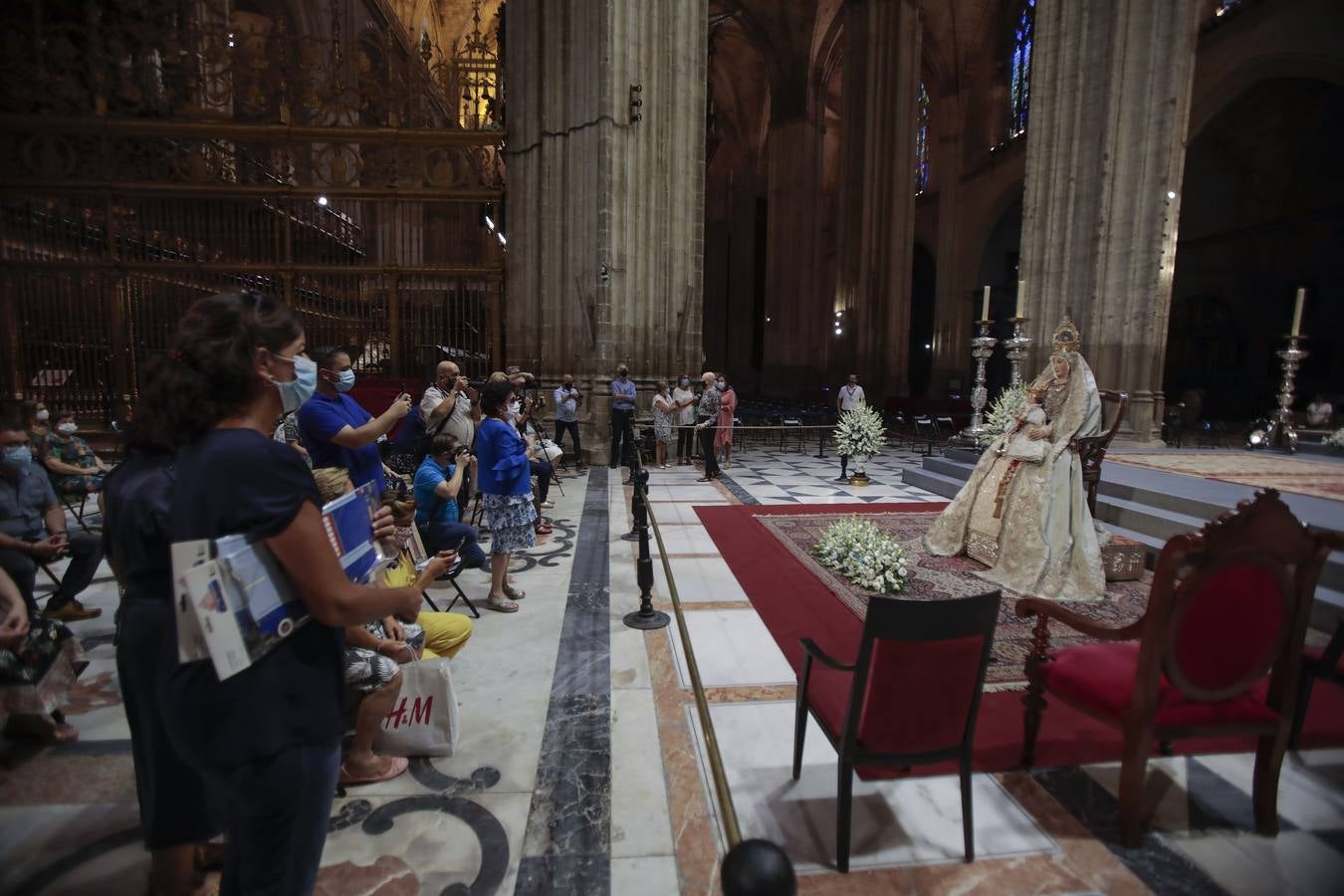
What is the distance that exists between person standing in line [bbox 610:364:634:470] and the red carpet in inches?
147

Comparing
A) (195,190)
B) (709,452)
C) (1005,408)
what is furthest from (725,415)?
(195,190)

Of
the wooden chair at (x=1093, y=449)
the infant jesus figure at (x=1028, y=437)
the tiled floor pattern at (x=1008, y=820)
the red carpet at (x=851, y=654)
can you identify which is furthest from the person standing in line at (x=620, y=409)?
the tiled floor pattern at (x=1008, y=820)

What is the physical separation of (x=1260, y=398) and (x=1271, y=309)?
2707 mm

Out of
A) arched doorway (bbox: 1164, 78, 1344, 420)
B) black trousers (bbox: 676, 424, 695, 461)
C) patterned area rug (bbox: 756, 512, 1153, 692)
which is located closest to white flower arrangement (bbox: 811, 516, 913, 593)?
patterned area rug (bbox: 756, 512, 1153, 692)

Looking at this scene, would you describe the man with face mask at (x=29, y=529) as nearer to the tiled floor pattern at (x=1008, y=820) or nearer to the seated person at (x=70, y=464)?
the seated person at (x=70, y=464)

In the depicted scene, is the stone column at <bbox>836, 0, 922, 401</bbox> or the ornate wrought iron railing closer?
the ornate wrought iron railing

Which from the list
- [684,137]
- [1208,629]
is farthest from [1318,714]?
[684,137]

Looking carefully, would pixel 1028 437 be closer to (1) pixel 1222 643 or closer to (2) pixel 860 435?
(1) pixel 1222 643

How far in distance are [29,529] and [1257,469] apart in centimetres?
1234

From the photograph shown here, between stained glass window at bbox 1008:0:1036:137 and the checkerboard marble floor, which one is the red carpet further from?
stained glass window at bbox 1008:0:1036:137

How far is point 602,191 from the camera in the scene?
11.3m

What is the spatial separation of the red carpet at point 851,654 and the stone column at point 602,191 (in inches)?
208

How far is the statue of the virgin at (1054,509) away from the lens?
5.18 meters

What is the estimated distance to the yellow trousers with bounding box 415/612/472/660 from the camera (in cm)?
313
